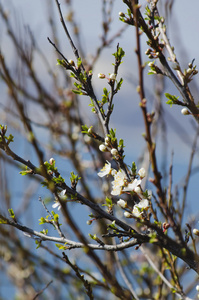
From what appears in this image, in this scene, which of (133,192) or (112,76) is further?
(112,76)

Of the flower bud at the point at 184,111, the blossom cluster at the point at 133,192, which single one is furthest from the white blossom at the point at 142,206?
the flower bud at the point at 184,111

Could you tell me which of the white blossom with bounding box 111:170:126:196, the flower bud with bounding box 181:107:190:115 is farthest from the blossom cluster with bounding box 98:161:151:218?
the flower bud with bounding box 181:107:190:115

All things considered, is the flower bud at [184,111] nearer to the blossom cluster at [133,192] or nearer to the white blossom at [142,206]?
the blossom cluster at [133,192]

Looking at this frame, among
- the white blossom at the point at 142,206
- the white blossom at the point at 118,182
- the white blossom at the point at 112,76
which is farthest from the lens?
the white blossom at the point at 112,76

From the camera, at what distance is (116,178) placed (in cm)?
166

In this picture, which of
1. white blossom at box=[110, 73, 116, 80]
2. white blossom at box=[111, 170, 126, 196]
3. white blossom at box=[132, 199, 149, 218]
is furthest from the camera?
white blossom at box=[110, 73, 116, 80]

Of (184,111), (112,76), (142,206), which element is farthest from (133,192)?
(112,76)

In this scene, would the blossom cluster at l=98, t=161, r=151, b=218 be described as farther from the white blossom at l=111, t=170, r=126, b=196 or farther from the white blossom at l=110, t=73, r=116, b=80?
the white blossom at l=110, t=73, r=116, b=80

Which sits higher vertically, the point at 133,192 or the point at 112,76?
the point at 112,76

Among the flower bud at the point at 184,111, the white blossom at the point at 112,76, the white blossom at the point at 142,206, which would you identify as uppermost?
the white blossom at the point at 112,76

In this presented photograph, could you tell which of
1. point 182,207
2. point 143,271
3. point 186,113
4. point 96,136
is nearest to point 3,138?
point 96,136

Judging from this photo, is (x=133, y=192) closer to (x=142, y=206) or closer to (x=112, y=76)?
(x=142, y=206)

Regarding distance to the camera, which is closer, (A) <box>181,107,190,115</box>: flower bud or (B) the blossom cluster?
(B) the blossom cluster

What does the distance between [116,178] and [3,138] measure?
0.61 metres
